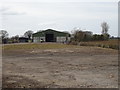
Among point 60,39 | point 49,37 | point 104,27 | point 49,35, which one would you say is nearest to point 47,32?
point 49,35

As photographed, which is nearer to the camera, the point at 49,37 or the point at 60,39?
the point at 60,39

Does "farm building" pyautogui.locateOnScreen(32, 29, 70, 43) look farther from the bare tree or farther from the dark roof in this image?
the bare tree

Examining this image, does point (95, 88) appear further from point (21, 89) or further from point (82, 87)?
point (21, 89)

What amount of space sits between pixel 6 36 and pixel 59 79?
3426 inches

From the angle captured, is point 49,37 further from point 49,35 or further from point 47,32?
point 47,32

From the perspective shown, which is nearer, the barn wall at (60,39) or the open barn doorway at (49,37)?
the barn wall at (60,39)

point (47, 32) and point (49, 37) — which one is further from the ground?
point (47, 32)

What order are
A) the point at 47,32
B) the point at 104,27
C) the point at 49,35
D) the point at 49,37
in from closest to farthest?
the point at 104,27 < the point at 47,32 < the point at 49,35 < the point at 49,37

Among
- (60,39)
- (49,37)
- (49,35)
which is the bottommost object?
(60,39)

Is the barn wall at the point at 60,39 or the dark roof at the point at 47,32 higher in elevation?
the dark roof at the point at 47,32

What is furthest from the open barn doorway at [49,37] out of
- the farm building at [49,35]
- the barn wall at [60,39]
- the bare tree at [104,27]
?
the bare tree at [104,27]

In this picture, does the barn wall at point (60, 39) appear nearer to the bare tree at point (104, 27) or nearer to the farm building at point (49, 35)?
the farm building at point (49, 35)

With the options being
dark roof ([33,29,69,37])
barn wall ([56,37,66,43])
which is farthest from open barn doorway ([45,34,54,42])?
barn wall ([56,37,66,43])

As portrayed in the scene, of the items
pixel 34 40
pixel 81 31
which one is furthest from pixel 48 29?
pixel 81 31
